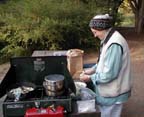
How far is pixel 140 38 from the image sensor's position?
10.7m

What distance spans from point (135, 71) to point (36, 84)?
4321 mm

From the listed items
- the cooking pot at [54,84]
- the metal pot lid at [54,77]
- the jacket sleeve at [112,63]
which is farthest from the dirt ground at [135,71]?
the cooking pot at [54,84]

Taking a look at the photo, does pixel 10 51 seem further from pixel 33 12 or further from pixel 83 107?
pixel 83 107

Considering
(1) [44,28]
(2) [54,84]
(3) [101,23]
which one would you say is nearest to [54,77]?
(2) [54,84]

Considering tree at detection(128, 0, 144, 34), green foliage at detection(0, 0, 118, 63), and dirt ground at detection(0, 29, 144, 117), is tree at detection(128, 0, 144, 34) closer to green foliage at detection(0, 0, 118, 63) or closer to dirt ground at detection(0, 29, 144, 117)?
dirt ground at detection(0, 29, 144, 117)

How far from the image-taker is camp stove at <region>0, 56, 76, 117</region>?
8.73ft

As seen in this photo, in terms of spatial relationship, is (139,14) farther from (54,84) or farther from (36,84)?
(54,84)

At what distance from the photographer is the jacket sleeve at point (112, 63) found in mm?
3012

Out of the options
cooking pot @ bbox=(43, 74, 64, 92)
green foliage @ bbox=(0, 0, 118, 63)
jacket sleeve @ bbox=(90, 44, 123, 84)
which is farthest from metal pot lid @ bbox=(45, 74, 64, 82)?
green foliage @ bbox=(0, 0, 118, 63)

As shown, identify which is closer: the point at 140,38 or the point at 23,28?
the point at 23,28

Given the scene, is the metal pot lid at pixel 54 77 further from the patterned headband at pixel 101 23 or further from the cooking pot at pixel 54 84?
the patterned headband at pixel 101 23

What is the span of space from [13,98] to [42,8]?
6184mm

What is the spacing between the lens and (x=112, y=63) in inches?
119

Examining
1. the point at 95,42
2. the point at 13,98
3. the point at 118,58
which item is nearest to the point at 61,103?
the point at 13,98
